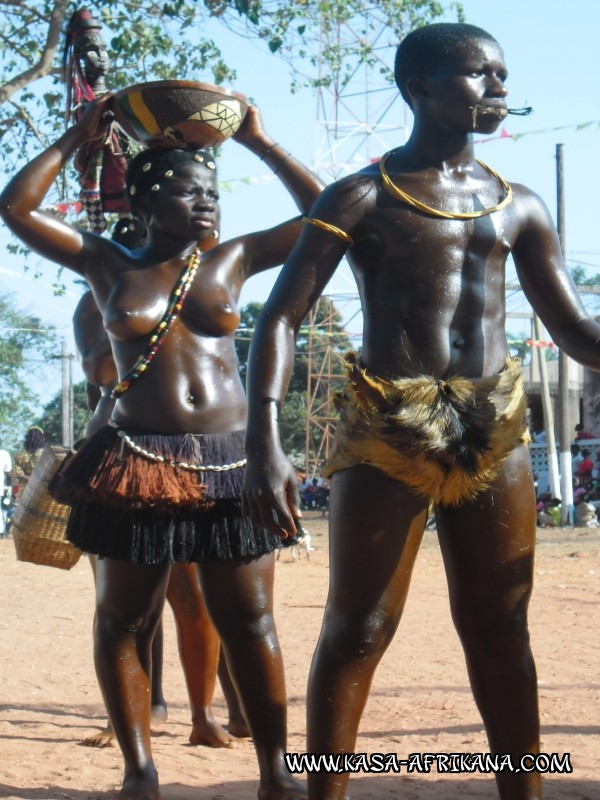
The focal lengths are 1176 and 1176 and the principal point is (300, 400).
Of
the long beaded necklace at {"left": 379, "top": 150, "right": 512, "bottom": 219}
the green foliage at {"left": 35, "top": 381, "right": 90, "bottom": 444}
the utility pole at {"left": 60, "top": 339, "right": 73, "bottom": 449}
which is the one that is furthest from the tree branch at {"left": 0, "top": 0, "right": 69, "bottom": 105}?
the green foliage at {"left": 35, "top": 381, "right": 90, "bottom": 444}

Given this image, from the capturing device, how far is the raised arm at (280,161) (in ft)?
13.8

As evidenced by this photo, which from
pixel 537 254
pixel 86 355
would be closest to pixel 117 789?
pixel 86 355

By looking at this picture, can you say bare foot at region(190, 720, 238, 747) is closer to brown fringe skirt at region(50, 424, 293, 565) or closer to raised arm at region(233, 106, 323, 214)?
brown fringe skirt at region(50, 424, 293, 565)

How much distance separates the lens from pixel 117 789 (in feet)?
12.9

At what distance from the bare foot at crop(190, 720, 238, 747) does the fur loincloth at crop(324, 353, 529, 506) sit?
1.98 m

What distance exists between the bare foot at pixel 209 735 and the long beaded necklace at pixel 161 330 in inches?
58.0

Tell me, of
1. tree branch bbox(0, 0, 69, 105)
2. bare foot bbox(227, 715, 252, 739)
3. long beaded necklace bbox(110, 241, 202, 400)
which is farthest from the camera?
tree branch bbox(0, 0, 69, 105)

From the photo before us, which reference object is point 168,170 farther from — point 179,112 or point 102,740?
point 102,740

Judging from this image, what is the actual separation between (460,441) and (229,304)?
4.32 feet

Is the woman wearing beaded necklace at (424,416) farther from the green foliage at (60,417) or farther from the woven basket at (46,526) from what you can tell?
the green foliage at (60,417)

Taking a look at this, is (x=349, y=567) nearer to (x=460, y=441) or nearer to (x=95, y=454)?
(x=460, y=441)

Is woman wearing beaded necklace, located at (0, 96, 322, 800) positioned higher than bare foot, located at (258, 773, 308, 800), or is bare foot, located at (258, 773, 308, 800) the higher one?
woman wearing beaded necklace, located at (0, 96, 322, 800)

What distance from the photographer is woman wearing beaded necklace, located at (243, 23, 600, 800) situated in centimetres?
294

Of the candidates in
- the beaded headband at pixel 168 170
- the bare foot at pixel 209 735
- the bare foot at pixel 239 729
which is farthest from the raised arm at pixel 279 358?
the bare foot at pixel 239 729
